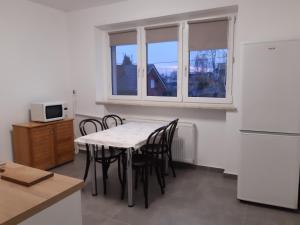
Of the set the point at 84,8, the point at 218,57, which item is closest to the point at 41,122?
the point at 84,8

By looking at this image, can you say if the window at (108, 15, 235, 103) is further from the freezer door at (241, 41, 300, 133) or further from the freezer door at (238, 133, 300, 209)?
the freezer door at (238, 133, 300, 209)

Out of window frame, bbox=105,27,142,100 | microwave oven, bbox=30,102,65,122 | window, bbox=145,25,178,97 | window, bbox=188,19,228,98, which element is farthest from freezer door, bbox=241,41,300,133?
microwave oven, bbox=30,102,65,122

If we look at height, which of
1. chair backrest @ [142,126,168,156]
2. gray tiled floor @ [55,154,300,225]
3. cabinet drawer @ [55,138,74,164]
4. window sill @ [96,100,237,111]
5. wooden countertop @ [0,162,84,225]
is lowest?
gray tiled floor @ [55,154,300,225]

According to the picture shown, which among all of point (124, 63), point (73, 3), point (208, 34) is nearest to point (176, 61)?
point (208, 34)

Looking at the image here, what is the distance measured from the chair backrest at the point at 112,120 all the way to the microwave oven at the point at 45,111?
2.52ft

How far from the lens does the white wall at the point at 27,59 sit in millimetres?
3684

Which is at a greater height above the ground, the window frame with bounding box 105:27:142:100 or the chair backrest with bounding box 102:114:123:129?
the window frame with bounding box 105:27:142:100

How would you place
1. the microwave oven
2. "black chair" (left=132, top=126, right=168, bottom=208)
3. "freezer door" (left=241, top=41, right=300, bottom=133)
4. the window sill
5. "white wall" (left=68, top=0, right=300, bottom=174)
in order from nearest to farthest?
"freezer door" (left=241, top=41, right=300, bottom=133) < "black chair" (left=132, top=126, right=168, bottom=208) < "white wall" (left=68, top=0, right=300, bottom=174) < the window sill < the microwave oven

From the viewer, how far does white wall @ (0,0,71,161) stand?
145 inches

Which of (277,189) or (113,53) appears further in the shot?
(113,53)

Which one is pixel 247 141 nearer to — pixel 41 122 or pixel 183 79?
pixel 183 79

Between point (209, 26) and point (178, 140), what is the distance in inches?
71.2

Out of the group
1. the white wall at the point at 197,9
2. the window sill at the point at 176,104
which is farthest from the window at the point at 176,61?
the white wall at the point at 197,9

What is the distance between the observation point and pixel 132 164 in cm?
278
